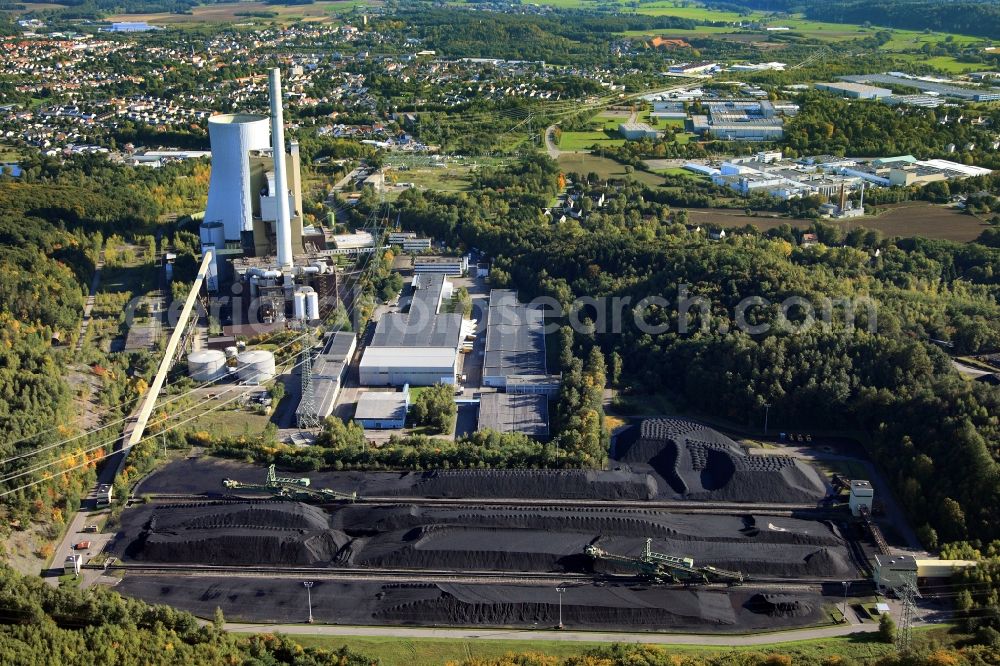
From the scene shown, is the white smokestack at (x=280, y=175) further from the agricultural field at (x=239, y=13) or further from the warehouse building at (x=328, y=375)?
the agricultural field at (x=239, y=13)

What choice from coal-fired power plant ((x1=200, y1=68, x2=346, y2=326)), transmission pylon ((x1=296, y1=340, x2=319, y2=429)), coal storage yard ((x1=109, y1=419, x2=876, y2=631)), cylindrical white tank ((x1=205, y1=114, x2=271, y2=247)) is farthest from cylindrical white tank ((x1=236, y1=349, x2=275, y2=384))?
cylindrical white tank ((x1=205, y1=114, x2=271, y2=247))

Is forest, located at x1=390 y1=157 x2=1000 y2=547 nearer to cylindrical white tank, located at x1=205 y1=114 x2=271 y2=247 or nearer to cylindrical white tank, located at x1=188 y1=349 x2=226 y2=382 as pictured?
cylindrical white tank, located at x1=205 y1=114 x2=271 y2=247

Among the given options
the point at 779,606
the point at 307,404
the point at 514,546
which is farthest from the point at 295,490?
the point at 779,606

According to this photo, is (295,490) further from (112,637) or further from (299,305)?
(299,305)

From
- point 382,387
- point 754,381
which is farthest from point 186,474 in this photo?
point 754,381

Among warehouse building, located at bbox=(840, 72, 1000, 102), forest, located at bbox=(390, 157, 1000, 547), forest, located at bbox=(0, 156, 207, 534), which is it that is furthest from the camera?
warehouse building, located at bbox=(840, 72, 1000, 102)

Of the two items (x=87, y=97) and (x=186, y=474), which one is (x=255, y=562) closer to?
(x=186, y=474)

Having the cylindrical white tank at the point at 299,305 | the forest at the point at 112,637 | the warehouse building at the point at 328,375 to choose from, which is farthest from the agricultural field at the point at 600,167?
the forest at the point at 112,637
